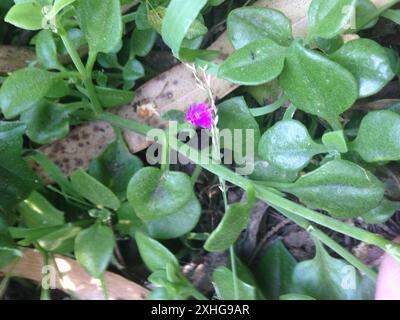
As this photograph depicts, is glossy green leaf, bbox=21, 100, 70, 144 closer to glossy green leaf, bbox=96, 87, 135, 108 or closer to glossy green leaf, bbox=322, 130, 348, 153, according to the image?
glossy green leaf, bbox=96, 87, 135, 108

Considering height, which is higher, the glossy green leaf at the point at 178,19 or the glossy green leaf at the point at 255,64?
the glossy green leaf at the point at 178,19

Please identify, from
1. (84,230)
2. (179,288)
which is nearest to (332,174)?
(179,288)

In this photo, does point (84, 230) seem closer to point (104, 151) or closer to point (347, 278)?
point (104, 151)

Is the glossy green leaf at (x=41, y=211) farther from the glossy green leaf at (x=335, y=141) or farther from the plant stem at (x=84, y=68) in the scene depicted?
the glossy green leaf at (x=335, y=141)

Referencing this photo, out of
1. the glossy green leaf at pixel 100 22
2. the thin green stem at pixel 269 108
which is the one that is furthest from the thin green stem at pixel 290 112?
the glossy green leaf at pixel 100 22

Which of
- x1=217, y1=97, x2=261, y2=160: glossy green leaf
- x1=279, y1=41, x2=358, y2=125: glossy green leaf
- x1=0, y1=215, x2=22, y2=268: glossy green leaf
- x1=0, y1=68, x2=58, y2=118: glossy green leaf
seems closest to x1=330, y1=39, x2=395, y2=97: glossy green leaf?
x1=279, y1=41, x2=358, y2=125: glossy green leaf

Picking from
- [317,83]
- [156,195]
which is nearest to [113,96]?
[156,195]
